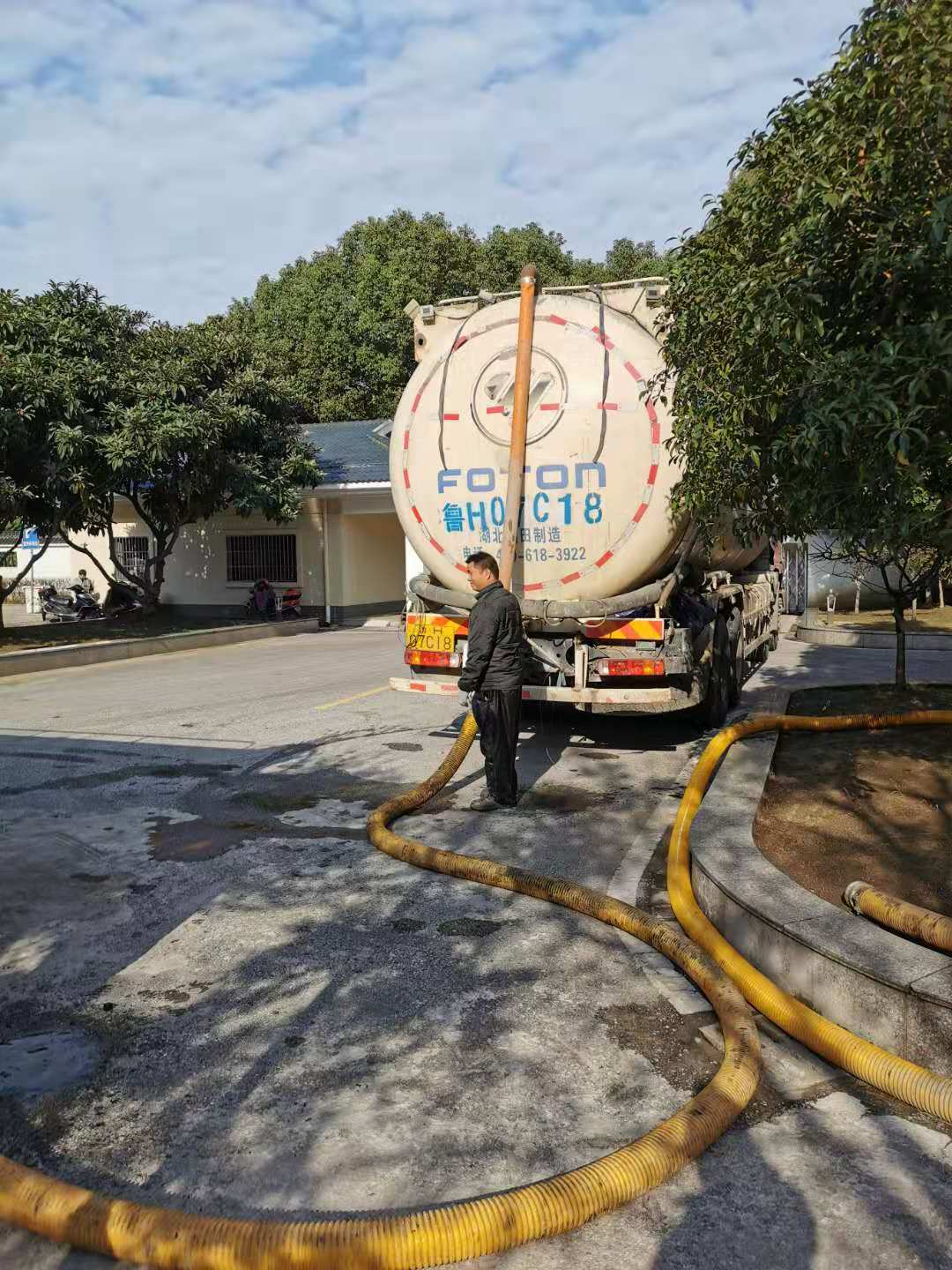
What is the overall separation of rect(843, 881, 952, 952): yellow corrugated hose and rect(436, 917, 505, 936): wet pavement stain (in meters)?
1.65

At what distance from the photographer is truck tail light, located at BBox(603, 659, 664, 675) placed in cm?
792

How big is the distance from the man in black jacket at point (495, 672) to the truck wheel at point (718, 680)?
112 inches

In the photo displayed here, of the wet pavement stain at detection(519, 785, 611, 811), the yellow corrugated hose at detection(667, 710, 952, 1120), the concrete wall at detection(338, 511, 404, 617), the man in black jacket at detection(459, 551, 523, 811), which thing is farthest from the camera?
the concrete wall at detection(338, 511, 404, 617)

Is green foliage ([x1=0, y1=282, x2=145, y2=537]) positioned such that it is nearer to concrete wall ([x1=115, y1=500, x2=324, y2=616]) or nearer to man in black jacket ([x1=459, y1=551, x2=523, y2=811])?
concrete wall ([x1=115, y1=500, x2=324, y2=616])

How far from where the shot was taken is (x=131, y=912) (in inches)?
206

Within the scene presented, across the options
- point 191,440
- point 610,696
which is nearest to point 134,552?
point 191,440

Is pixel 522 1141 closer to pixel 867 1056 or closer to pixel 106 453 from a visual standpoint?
pixel 867 1056

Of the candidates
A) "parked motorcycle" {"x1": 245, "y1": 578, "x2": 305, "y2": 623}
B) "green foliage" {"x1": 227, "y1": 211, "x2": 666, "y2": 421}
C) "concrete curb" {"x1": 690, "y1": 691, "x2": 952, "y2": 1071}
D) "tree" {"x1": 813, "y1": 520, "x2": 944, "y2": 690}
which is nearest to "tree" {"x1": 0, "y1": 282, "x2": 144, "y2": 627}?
"parked motorcycle" {"x1": 245, "y1": 578, "x2": 305, "y2": 623}

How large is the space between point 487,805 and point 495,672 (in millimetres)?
941

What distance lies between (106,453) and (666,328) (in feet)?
41.7

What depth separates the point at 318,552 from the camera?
2494 cm

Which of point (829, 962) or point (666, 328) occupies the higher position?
point (666, 328)

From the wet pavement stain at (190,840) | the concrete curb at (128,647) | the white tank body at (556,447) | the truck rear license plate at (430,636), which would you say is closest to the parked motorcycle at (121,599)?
the concrete curb at (128,647)

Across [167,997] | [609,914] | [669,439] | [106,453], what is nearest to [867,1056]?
[609,914]
